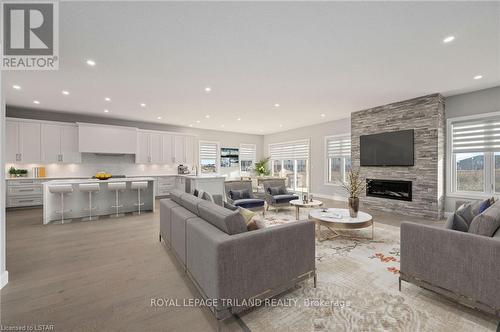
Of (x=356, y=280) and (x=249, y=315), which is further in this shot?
(x=356, y=280)

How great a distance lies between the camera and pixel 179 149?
8.60m

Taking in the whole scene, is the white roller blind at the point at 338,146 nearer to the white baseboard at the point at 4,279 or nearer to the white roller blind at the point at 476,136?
the white roller blind at the point at 476,136

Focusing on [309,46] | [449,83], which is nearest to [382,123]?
[449,83]

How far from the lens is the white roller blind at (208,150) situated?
31.0ft

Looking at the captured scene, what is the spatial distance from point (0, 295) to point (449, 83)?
7452mm

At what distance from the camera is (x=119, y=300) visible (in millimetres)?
2025

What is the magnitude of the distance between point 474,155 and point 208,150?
28.0 feet

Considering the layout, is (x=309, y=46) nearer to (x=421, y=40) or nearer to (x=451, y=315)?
(x=421, y=40)

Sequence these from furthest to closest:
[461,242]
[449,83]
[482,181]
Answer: [482,181] < [449,83] < [461,242]

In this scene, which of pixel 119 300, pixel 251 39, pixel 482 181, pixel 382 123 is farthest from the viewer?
pixel 382 123

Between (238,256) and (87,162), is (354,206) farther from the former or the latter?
(87,162)

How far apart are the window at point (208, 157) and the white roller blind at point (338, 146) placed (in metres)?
4.89

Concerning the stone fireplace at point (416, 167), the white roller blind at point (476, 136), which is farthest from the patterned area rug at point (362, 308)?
the white roller blind at point (476, 136)

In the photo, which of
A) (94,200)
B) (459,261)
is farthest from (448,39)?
(94,200)
